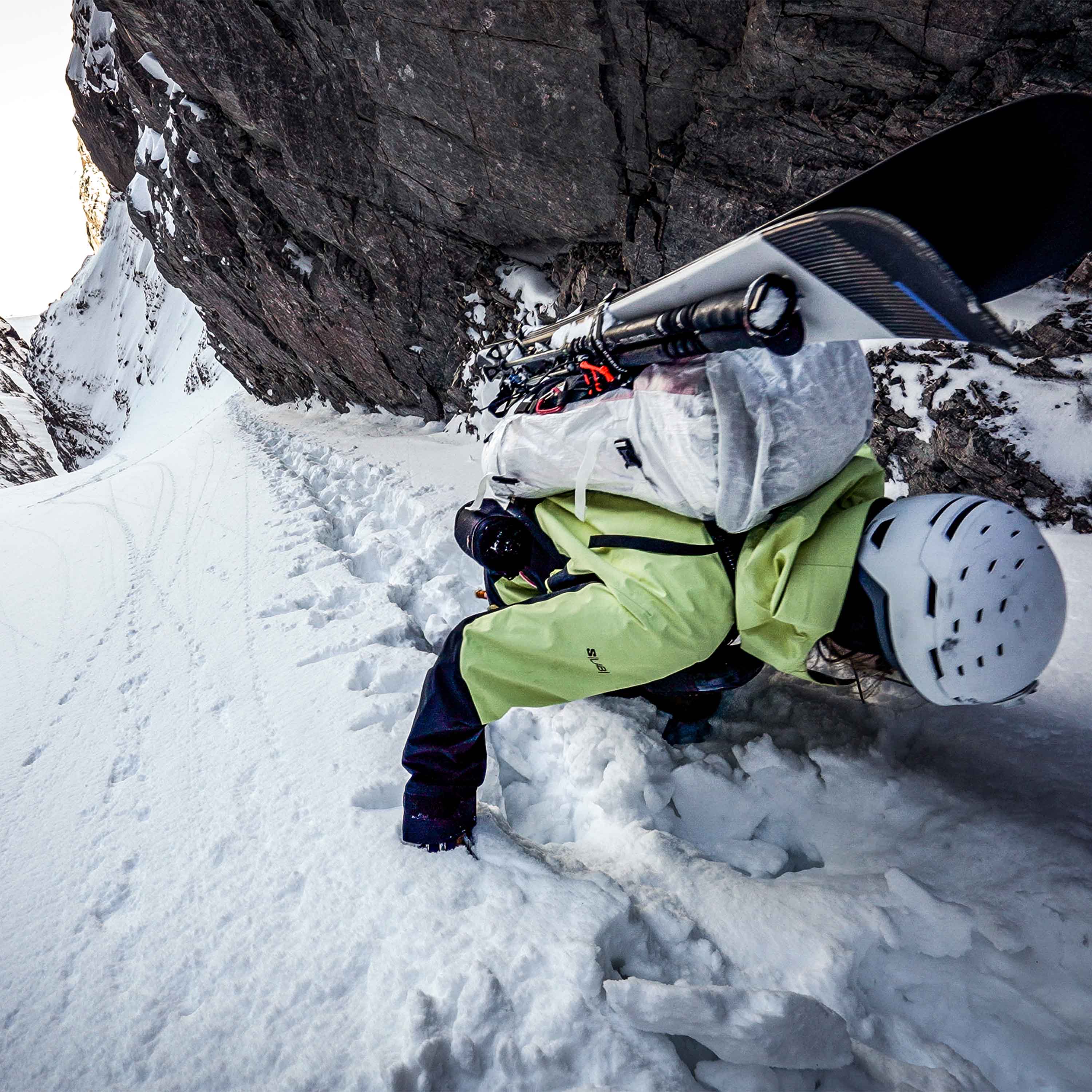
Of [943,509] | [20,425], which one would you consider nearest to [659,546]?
[943,509]

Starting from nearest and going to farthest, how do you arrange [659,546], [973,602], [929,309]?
[929,309] < [973,602] < [659,546]

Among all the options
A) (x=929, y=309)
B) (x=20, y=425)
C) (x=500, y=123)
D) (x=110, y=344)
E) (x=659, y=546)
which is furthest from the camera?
(x=20, y=425)

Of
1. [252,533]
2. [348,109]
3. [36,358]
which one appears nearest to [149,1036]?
[252,533]

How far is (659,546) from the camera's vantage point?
1.34 meters

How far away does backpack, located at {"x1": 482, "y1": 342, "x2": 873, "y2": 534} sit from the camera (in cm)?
121

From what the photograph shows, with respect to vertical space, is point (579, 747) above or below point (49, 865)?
below

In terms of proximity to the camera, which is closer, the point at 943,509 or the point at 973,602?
the point at 973,602

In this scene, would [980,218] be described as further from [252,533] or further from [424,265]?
[424,265]

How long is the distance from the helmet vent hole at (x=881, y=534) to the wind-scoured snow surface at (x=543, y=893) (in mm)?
700

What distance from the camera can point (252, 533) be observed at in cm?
431

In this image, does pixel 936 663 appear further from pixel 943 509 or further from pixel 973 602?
pixel 943 509

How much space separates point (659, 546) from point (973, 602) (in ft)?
2.03

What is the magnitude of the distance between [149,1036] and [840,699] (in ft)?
6.41

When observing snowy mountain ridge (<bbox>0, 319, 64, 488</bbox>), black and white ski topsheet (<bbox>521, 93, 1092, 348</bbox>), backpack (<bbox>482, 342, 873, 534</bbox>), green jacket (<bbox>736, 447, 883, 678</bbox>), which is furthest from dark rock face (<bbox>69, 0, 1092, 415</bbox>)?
snowy mountain ridge (<bbox>0, 319, 64, 488</bbox>)
